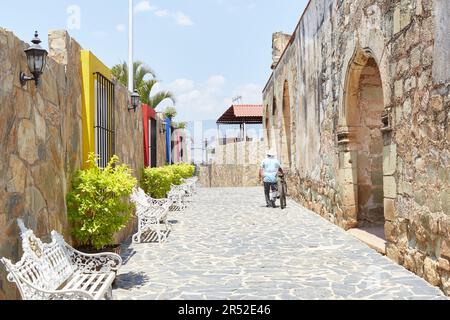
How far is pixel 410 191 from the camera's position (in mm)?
5121

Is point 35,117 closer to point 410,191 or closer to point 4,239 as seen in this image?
point 4,239

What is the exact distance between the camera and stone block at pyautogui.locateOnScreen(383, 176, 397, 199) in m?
5.61

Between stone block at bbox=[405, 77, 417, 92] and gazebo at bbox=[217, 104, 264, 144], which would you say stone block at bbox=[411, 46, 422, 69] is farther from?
gazebo at bbox=[217, 104, 264, 144]

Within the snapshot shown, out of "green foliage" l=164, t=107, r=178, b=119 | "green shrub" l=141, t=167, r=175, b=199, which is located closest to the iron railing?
"green shrub" l=141, t=167, r=175, b=199

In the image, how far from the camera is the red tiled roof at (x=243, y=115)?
27359 mm

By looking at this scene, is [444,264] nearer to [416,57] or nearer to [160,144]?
[416,57]

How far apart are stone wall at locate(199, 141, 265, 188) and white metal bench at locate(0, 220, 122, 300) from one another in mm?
17883

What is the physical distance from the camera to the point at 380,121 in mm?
8070

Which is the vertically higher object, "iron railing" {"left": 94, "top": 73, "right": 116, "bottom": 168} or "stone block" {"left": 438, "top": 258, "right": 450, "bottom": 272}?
"iron railing" {"left": 94, "top": 73, "right": 116, "bottom": 168}

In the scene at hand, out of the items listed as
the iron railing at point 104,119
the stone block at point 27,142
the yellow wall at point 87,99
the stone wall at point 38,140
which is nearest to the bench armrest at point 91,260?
the stone wall at point 38,140

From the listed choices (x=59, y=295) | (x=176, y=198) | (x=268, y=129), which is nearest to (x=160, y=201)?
(x=176, y=198)

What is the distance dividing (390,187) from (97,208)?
11.8 feet
